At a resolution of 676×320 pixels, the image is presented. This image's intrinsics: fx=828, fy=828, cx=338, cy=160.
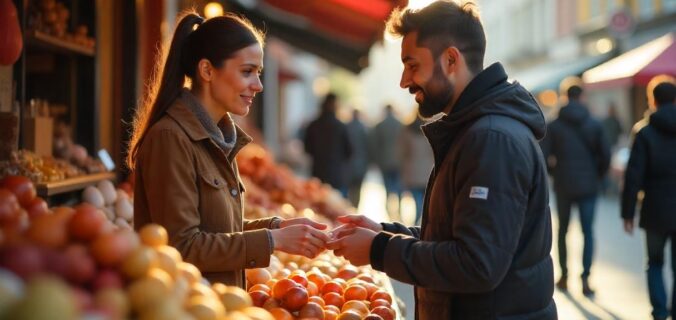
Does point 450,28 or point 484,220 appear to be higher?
point 450,28

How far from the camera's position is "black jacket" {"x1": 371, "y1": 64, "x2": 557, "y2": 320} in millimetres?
2609

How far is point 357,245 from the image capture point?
2.95 m

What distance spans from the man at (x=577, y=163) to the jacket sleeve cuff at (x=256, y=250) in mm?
6120

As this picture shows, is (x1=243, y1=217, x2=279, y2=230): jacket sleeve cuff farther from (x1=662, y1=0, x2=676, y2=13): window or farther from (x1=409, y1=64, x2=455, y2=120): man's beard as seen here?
(x1=662, y1=0, x2=676, y2=13): window

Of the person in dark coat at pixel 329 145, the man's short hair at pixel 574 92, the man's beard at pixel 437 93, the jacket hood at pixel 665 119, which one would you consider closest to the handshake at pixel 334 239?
the man's beard at pixel 437 93

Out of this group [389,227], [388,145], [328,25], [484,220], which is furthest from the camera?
[328,25]

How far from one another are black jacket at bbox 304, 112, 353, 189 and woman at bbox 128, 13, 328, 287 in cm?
904

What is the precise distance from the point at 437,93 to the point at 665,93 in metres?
4.78

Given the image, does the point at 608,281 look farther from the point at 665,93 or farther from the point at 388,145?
the point at 388,145

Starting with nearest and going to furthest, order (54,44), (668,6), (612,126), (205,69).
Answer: (205,69) < (54,44) < (612,126) < (668,6)

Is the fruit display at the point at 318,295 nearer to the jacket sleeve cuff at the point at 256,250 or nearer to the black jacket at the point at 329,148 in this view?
the jacket sleeve cuff at the point at 256,250

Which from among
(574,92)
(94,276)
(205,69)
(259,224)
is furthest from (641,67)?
(94,276)

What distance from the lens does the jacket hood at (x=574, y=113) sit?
28.3 feet

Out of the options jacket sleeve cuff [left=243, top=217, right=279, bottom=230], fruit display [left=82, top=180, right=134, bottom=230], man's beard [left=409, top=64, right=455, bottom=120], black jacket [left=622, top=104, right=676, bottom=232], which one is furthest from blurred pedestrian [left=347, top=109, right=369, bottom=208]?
man's beard [left=409, top=64, right=455, bottom=120]
